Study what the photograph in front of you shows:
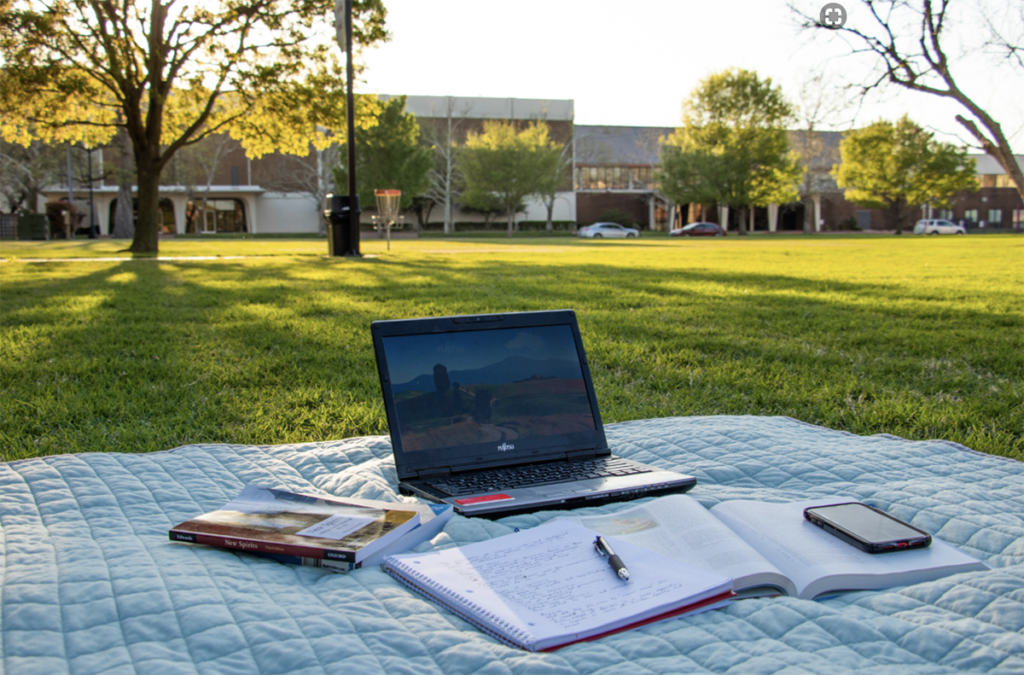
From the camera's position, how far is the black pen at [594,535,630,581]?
1601 mm

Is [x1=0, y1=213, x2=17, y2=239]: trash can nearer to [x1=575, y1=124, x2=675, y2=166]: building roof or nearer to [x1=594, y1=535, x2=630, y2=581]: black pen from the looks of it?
[x1=575, y1=124, x2=675, y2=166]: building roof

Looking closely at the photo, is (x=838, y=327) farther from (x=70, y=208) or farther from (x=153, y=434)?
(x=70, y=208)

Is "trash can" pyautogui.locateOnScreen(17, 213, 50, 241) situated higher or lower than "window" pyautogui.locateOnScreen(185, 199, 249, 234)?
→ lower

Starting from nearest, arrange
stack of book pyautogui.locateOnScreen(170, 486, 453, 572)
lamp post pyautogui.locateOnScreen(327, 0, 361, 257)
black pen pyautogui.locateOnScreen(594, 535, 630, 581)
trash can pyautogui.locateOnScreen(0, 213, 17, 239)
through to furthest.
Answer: black pen pyautogui.locateOnScreen(594, 535, 630, 581) < stack of book pyautogui.locateOnScreen(170, 486, 453, 572) < lamp post pyautogui.locateOnScreen(327, 0, 361, 257) < trash can pyautogui.locateOnScreen(0, 213, 17, 239)

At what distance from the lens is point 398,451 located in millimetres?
2420

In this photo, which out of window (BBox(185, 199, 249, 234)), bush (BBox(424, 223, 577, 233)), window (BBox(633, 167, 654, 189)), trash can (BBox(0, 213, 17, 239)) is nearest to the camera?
trash can (BBox(0, 213, 17, 239))

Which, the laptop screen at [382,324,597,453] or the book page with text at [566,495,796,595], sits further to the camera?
the laptop screen at [382,324,597,453]

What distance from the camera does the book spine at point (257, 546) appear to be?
1.79 meters

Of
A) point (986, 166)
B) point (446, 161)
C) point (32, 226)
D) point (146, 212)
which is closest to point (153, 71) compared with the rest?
point (146, 212)

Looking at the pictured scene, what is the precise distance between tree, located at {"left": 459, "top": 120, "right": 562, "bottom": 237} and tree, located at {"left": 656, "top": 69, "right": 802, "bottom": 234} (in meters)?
9.20

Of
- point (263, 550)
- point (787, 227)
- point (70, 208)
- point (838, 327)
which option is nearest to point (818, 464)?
point (263, 550)

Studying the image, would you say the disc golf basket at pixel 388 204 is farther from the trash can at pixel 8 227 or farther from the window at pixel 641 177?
the window at pixel 641 177

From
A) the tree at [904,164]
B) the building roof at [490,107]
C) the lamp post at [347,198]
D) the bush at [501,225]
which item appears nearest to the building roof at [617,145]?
the building roof at [490,107]

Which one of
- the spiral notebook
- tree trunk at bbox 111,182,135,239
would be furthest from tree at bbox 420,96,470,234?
the spiral notebook
